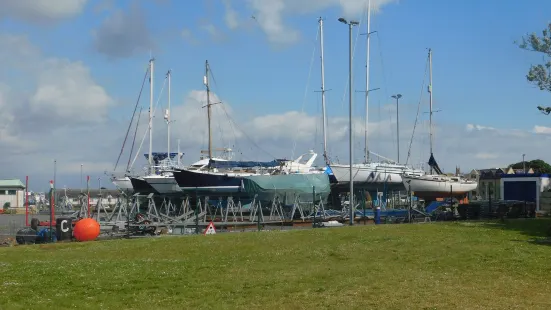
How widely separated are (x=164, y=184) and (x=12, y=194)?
245 feet

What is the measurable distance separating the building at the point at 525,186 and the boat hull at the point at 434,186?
22.6 metres

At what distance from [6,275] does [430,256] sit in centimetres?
1292

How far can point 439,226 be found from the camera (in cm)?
3088

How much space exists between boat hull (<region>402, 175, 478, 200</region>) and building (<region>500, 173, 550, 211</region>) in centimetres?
2255

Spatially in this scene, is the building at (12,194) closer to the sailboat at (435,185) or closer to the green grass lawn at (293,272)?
the sailboat at (435,185)

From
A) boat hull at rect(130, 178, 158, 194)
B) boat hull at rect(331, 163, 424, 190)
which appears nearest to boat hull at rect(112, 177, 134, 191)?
boat hull at rect(130, 178, 158, 194)

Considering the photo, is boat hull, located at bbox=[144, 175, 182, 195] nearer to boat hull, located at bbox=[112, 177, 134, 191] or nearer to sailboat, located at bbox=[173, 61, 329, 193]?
sailboat, located at bbox=[173, 61, 329, 193]

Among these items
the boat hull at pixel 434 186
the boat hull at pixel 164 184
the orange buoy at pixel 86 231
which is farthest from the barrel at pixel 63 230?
the boat hull at pixel 434 186

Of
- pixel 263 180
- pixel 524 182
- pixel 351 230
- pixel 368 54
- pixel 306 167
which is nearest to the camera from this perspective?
pixel 351 230

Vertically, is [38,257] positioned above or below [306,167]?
below

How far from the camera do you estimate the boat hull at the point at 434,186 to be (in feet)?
247

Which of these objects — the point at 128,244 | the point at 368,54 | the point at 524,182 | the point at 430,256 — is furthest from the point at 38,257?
the point at 368,54

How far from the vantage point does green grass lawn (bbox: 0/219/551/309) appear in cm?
1505

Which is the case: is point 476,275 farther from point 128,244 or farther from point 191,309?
point 128,244
